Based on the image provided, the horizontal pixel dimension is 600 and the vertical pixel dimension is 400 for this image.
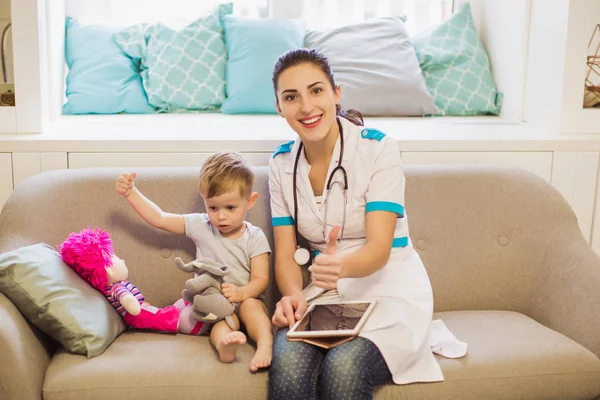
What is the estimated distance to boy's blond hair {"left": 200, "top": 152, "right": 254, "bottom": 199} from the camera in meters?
1.91

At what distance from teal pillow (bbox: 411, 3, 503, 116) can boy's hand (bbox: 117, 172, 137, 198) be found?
5.16 ft

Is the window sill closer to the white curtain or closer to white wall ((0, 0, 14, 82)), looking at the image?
white wall ((0, 0, 14, 82))

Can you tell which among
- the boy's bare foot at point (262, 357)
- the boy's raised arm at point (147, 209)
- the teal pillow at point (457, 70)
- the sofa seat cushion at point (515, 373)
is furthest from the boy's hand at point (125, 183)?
the teal pillow at point (457, 70)

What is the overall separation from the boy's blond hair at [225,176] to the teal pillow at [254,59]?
1048 millimetres

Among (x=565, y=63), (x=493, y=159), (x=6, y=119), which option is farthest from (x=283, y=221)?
(x=565, y=63)

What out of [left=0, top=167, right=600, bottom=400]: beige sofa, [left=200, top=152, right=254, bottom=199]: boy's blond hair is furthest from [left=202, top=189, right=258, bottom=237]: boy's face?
[left=0, top=167, right=600, bottom=400]: beige sofa

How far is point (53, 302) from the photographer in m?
1.77

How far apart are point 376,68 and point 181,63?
82 cm

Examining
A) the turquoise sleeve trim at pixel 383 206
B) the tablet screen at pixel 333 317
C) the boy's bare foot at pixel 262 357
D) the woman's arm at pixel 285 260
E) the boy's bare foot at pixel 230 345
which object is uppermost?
the turquoise sleeve trim at pixel 383 206

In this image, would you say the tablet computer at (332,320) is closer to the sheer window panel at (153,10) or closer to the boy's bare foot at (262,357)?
the boy's bare foot at (262,357)

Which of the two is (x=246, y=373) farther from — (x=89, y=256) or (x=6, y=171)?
(x=6, y=171)

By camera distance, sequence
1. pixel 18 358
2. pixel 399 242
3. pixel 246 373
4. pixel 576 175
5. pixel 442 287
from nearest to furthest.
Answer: pixel 18 358 → pixel 246 373 → pixel 399 242 → pixel 442 287 → pixel 576 175

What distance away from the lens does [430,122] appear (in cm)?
290

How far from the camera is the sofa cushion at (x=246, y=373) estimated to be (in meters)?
1.70
